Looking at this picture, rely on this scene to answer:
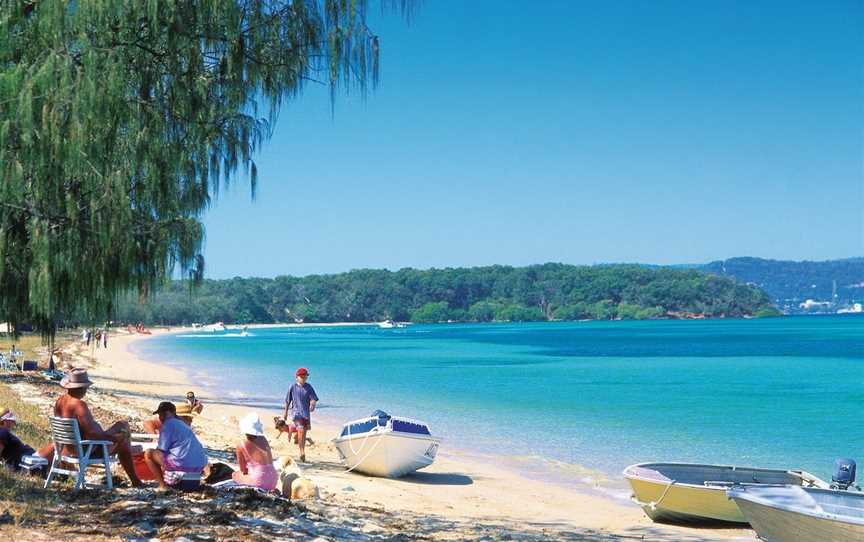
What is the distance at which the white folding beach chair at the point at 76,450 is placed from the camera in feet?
24.7

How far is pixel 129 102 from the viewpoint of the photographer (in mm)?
6246

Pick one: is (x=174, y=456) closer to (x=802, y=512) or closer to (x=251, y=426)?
(x=251, y=426)

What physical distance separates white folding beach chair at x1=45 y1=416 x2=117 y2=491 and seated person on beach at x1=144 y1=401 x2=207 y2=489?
0.41 meters

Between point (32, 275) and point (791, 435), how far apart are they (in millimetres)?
19956

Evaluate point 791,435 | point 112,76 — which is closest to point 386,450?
point 112,76

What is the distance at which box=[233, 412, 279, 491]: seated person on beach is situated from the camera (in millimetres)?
8883

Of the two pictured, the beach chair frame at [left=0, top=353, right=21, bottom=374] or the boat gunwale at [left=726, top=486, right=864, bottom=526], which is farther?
the beach chair frame at [left=0, top=353, right=21, bottom=374]

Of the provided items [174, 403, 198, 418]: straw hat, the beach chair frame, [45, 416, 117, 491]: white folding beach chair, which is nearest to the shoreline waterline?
[174, 403, 198, 418]: straw hat

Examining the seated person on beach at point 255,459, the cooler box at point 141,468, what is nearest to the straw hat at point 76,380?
the cooler box at point 141,468

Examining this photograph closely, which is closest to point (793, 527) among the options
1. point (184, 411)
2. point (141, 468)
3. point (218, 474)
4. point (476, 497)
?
point (476, 497)

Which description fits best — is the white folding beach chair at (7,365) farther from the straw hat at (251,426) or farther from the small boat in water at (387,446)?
the straw hat at (251,426)

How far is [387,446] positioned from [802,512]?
6.50m

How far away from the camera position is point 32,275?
8180mm

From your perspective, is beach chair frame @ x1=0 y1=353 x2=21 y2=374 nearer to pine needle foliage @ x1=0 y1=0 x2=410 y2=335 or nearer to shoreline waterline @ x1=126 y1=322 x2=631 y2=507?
shoreline waterline @ x1=126 y1=322 x2=631 y2=507
